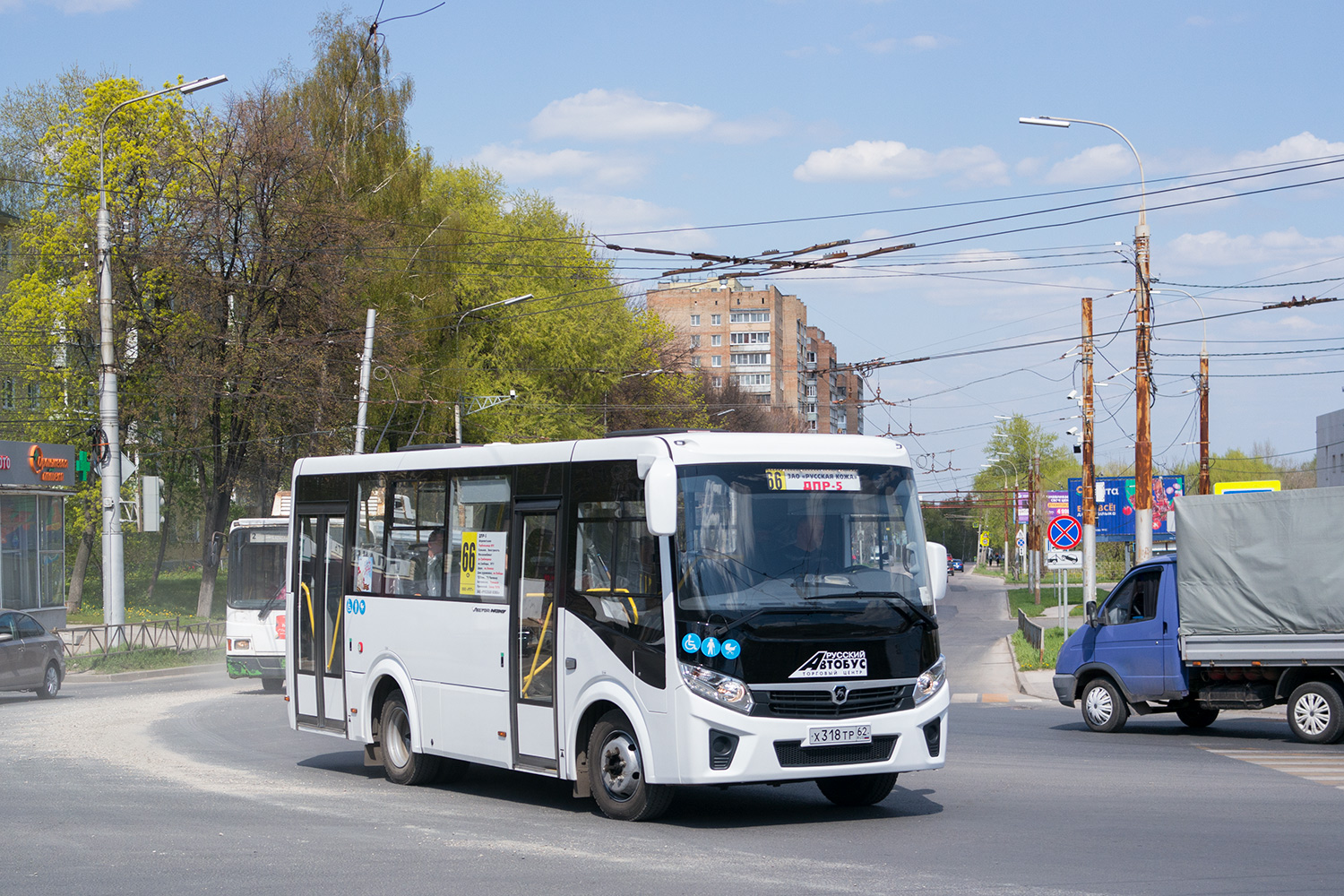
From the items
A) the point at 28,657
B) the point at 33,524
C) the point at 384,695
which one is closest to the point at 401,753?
the point at 384,695

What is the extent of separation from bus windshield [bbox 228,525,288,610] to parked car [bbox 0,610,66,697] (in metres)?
3.06

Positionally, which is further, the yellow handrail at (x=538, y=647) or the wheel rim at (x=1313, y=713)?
the wheel rim at (x=1313, y=713)

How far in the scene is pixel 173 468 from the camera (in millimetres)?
48594

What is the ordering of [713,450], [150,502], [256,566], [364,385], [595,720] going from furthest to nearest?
[364,385]
[150,502]
[256,566]
[595,720]
[713,450]

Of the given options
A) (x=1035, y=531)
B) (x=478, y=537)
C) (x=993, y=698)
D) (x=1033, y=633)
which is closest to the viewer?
(x=478, y=537)

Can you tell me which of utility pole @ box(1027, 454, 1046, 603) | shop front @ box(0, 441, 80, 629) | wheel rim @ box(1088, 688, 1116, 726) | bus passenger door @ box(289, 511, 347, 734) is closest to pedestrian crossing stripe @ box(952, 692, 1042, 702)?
wheel rim @ box(1088, 688, 1116, 726)

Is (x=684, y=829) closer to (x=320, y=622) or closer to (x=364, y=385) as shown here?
(x=320, y=622)

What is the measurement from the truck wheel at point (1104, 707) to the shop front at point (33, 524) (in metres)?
26.5

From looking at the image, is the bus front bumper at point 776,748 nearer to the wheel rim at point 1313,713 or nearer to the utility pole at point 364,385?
the wheel rim at point 1313,713

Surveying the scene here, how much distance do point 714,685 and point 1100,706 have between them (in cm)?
942

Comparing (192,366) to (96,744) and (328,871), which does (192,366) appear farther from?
(328,871)

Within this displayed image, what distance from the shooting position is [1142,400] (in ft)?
83.4

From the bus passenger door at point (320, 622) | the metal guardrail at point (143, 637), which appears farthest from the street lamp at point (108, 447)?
the bus passenger door at point (320, 622)

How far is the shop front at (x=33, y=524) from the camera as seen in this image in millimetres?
35531
